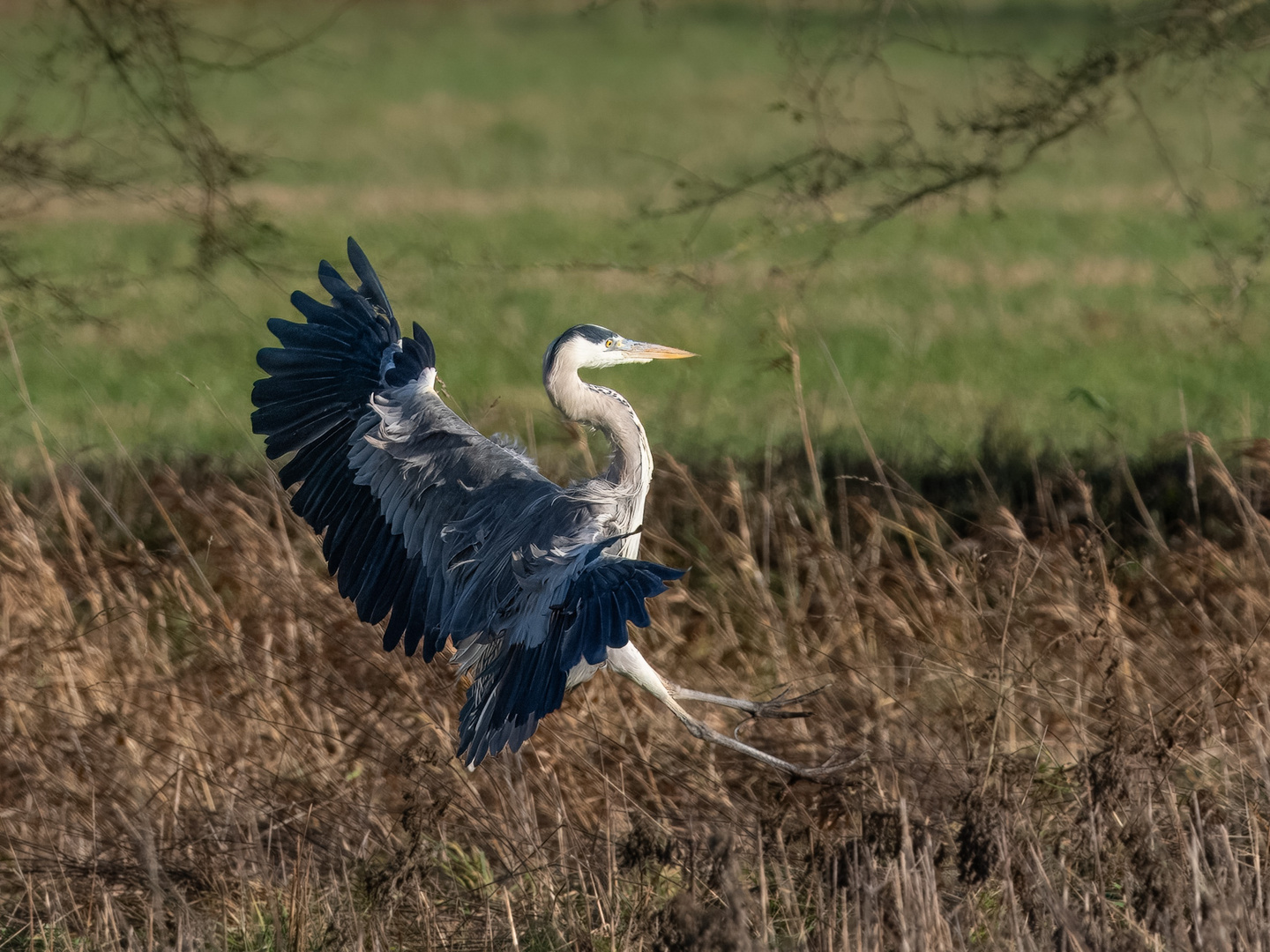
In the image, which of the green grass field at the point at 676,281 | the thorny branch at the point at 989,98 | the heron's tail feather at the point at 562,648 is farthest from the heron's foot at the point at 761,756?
the thorny branch at the point at 989,98

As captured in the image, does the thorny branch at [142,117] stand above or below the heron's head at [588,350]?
above

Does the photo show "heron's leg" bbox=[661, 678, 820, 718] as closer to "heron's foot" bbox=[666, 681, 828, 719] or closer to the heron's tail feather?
"heron's foot" bbox=[666, 681, 828, 719]

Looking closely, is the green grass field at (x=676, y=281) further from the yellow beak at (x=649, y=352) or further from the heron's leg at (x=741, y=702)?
the heron's leg at (x=741, y=702)

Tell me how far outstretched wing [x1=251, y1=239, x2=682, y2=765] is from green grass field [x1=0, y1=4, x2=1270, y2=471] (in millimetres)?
523

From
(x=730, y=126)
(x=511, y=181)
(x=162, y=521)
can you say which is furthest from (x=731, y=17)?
(x=162, y=521)

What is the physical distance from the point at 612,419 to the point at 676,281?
6.63 ft

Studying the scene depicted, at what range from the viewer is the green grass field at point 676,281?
8078mm

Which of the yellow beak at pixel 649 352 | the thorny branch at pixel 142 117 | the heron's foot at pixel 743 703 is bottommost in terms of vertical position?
the heron's foot at pixel 743 703

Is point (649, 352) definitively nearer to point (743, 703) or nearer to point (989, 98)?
point (743, 703)

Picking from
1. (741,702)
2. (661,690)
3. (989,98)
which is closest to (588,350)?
(661,690)

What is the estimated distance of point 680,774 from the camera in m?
4.62

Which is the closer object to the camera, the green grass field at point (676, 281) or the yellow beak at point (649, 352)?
the yellow beak at point (649, 352)

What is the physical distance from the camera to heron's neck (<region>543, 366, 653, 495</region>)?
3646 mm

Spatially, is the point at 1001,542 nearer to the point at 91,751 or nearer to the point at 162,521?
the point at 91,751
